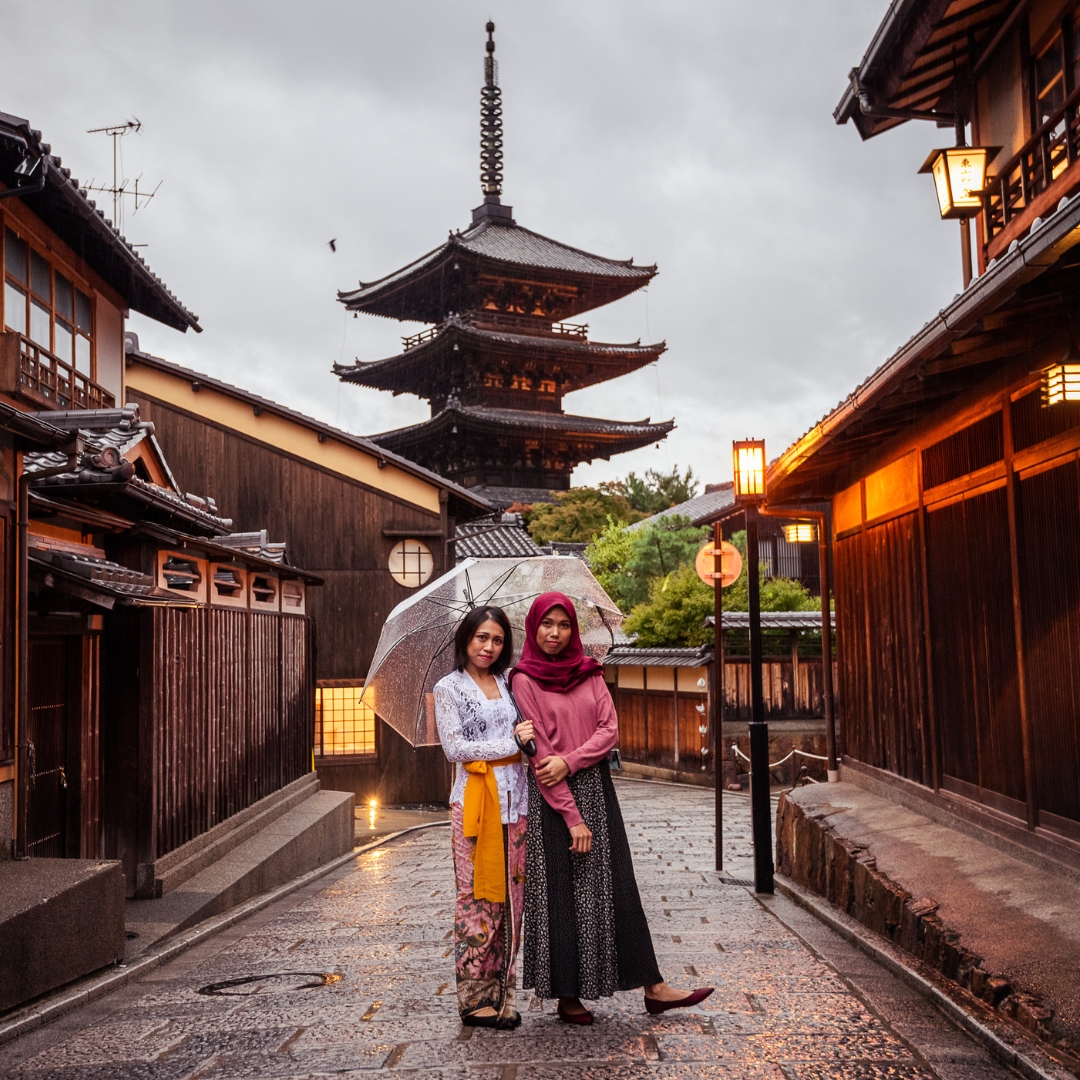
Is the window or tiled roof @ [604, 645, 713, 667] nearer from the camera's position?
the window

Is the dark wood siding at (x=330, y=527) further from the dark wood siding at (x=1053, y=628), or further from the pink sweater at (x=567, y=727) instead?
the pink sweater at (x=567, y=727)

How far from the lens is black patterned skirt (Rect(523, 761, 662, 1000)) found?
455 centimetres

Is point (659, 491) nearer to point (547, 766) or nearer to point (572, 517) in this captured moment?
point (572, 517)

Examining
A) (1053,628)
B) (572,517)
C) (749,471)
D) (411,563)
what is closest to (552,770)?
(1053,628)

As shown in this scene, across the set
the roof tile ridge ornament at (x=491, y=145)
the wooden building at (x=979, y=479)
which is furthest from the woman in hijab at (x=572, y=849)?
the roof tile ridge ornament at (x=491, y=145)

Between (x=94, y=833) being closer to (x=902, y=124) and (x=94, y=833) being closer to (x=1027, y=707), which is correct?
(x=1027, y=707)

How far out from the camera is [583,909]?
4598mm

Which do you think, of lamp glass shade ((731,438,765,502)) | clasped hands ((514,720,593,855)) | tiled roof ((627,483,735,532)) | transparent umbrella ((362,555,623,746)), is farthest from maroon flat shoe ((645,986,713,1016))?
tiled roof ((627,483,735,532))

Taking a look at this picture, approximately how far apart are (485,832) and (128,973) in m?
2.92

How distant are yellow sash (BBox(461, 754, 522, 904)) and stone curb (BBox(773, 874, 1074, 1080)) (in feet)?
6.47

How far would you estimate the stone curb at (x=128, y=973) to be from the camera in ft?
16.9

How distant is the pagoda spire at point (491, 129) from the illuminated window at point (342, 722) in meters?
→ 23.8

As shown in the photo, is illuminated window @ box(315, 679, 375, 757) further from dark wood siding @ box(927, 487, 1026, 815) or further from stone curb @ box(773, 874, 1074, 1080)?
dark wood siding @ box(927, 487, 1026, 815)

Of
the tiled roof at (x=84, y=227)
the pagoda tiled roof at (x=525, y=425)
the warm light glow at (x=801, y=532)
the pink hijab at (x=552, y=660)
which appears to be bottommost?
the pink hijab at (x=552, y=660)
